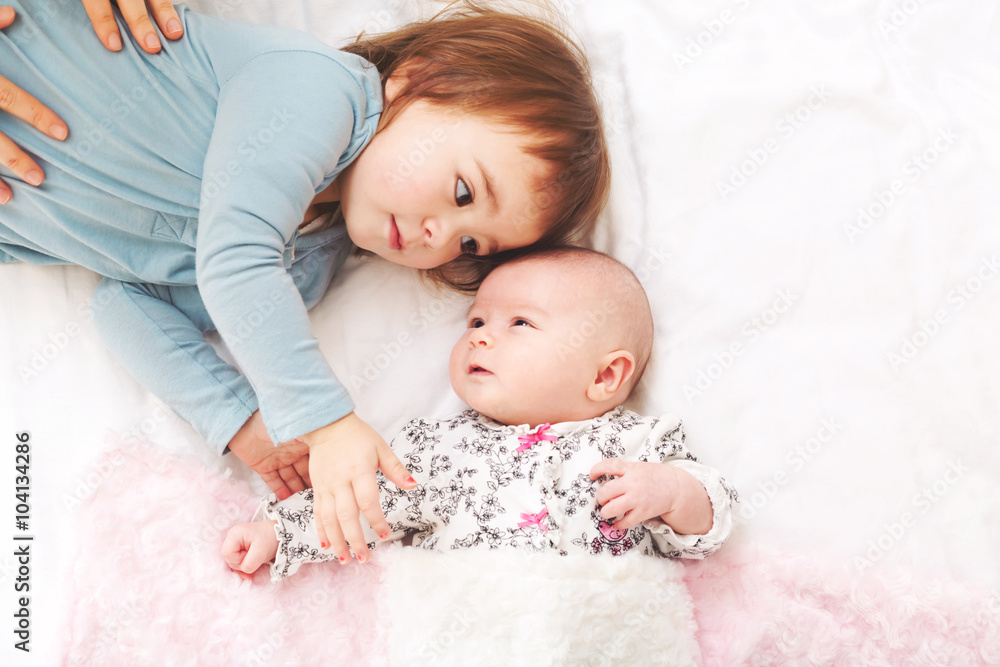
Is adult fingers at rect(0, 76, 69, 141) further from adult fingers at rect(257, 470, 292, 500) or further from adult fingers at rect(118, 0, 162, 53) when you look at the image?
adult fingers at rect(257, 470, 292, 500)

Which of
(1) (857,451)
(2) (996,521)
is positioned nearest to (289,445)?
(1) (857,451)

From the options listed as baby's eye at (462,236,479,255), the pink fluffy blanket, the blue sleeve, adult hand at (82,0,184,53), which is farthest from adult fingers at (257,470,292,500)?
adult hand at (82,0,184,53)

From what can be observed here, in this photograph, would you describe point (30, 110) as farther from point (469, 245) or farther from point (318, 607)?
point (318, 607)

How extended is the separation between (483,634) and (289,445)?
50cm

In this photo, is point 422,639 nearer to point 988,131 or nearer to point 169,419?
point 169,419

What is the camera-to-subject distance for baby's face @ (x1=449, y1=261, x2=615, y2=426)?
1.26m

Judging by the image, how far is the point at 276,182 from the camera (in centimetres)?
114

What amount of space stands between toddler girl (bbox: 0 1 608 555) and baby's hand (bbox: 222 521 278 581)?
136 mm

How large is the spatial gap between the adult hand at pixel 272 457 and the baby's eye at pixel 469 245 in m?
0.47

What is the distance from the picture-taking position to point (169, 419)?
1.36m

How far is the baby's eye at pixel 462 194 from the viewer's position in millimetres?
1237

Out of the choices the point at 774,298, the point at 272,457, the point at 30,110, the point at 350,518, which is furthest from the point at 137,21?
the point at 774,298

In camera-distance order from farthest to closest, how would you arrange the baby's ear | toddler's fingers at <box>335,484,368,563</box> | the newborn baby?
the baby's ear
the newborn baby
toddler's fingers at <box>335,484,368,563</box>

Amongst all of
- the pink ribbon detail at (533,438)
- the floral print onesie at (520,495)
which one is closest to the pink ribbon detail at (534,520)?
the floral print onesie at (520,495)
